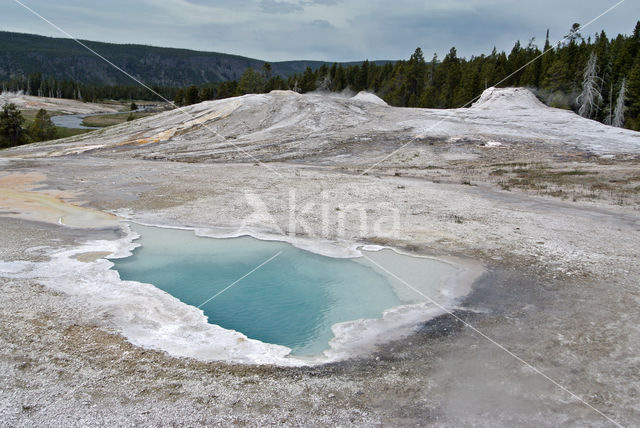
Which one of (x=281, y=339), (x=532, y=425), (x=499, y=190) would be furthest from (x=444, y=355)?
Result: (x=499, y=190)

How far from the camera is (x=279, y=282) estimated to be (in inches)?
392

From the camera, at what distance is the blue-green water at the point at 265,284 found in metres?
7.96

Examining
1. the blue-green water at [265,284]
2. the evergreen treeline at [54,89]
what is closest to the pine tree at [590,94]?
the blue-green water at [265,284]

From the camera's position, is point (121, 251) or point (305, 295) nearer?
point (305, 295)

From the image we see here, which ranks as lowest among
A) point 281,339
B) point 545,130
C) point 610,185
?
point 281,339

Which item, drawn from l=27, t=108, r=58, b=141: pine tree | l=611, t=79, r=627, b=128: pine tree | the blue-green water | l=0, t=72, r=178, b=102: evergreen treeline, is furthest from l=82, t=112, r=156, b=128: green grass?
the blue-green water

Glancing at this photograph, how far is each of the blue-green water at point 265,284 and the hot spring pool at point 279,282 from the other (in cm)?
2

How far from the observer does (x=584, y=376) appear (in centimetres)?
616

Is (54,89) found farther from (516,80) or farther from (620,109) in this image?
(620,109)

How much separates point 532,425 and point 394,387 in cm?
157

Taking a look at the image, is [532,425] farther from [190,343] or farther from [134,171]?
[134,171]

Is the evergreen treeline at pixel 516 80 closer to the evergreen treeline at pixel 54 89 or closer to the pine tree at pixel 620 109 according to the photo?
the pine tree at pixel 620 109

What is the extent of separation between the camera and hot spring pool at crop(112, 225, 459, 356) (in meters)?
8.03
